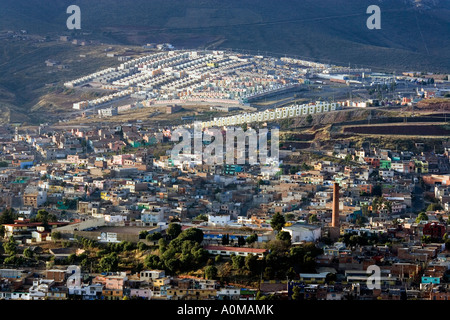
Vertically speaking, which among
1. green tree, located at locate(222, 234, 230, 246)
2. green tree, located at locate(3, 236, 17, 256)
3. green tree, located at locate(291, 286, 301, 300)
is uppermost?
green tree, located at locate(222, 234, 230, 246)

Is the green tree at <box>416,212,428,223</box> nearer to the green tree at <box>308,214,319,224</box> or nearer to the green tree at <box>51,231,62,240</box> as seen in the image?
the green tree at <box>308,214,319,224</box>

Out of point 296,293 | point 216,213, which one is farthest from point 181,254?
point 216,213

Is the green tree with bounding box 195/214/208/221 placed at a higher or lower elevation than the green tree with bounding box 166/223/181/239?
higher

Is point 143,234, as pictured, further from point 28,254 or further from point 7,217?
point 7,217

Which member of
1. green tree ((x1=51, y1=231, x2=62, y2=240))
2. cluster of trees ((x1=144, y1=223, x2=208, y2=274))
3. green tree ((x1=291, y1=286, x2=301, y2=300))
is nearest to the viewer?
green tree ((x1=291, y1=286, x2=301, y2=300))

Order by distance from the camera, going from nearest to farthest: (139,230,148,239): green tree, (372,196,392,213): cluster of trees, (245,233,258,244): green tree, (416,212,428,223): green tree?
(245,233,258,244): green tree
(139,230,148,239): green tree
(416,212,428,223): green tree
(372,196,392,213): cluster of trees

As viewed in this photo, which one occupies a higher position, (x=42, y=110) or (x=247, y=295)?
(x=42, y=110)

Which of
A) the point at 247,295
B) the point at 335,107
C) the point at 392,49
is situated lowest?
the point at 247,295

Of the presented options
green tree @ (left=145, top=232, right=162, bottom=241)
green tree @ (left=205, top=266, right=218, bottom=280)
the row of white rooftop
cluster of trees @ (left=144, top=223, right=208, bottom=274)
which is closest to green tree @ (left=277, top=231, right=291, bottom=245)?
cluster of trees @ (left=144, top=223, right=208, bottom=274)
